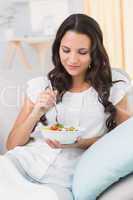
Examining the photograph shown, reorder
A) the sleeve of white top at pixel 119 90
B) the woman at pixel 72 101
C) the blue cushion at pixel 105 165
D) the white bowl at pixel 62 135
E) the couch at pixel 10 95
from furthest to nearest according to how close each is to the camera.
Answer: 1. the couch at pixel 10 95
2. the sleeve of white top at pixel 119 90
3. the woman at pixel 72 101
4. the white bowl at pixel 62 135
5. the blue cushion at pixel 105 165

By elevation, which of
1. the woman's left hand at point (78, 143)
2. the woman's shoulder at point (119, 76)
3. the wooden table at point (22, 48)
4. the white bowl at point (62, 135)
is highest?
the wooden table at point (22, 48)

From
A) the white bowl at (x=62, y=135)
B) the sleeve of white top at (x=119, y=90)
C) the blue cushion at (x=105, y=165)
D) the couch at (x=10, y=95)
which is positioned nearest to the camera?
the blue cushion at (x=105, y=165)

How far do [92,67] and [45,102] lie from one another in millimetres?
327

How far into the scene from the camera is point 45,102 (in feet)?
5.27

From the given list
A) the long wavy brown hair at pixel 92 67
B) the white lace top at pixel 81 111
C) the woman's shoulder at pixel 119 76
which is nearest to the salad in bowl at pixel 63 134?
the white lace top at pixel 81 111

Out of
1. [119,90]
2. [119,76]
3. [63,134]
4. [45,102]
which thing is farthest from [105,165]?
[119,76]

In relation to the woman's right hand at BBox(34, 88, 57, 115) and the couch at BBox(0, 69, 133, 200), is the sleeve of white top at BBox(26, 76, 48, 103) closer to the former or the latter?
the woman's right hand at BBox(34, 88, 57, 115)

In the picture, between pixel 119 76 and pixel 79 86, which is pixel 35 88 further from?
pixel 119 76

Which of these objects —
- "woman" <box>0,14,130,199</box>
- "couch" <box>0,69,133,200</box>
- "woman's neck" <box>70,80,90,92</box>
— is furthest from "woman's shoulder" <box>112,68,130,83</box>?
"couch" <box>0,69,133,200</box>

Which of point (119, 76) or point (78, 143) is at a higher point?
point (119, 76)

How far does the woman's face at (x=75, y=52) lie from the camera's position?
166 cm

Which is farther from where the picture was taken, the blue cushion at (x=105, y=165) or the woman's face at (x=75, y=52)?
the woman's face at (x=75, y=52)

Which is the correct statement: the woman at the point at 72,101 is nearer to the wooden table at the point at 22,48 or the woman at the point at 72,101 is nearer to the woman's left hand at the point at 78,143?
the woman's left hand at the point at 78,143

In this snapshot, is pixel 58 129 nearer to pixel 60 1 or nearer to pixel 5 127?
pixel 5 127
